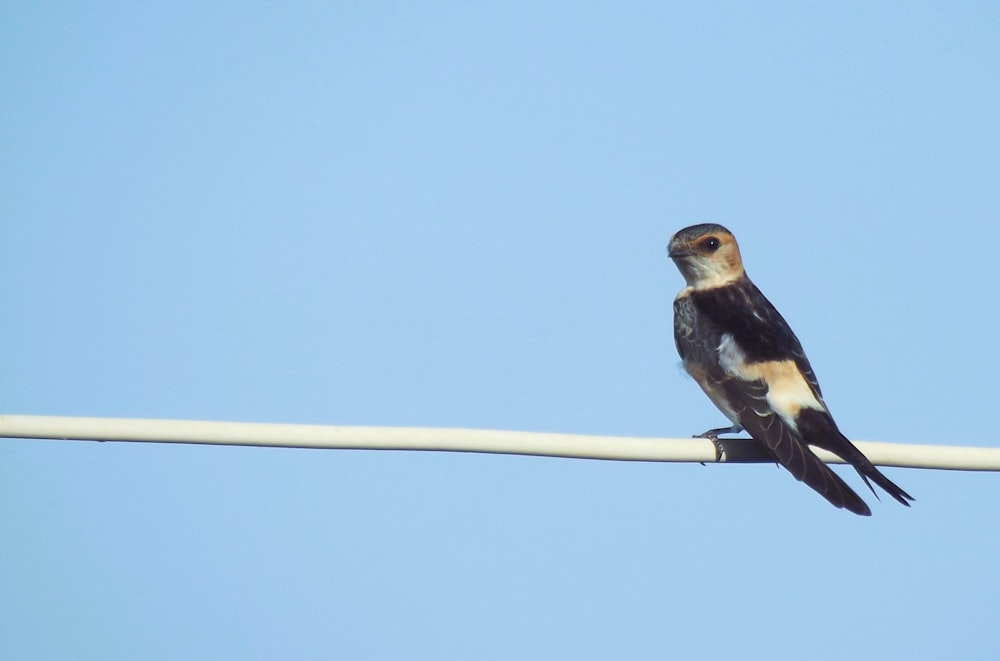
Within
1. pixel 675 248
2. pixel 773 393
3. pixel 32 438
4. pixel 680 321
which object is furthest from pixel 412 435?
pixel 675 248

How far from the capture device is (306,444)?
4211mm

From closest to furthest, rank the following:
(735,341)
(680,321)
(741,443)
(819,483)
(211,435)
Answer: (211,435), (819,483), (741,443), (735,341), (680,321)

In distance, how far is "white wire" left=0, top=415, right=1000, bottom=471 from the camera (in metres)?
4.08

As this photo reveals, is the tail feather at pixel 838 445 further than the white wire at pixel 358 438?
Yes

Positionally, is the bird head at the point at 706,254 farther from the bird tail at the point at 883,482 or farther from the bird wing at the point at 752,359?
the bird tail at the point at 883,482

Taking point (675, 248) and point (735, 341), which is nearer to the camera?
point (735, 341)

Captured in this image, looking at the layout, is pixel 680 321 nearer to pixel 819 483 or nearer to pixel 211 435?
pixel 819 483

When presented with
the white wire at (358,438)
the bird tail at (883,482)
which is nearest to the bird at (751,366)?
the bird tail at (883,482)

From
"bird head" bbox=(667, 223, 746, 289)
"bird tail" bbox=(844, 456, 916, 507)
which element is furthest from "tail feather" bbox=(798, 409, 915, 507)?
"bird head" bbox=(667, 223, 746, 289)

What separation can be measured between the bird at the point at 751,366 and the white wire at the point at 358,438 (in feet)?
4.62

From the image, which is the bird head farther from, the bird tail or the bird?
the bird tail

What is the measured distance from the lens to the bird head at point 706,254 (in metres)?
8.25

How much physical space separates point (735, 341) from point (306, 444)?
3637 millimetres

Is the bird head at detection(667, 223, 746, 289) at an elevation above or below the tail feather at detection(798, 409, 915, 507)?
above
